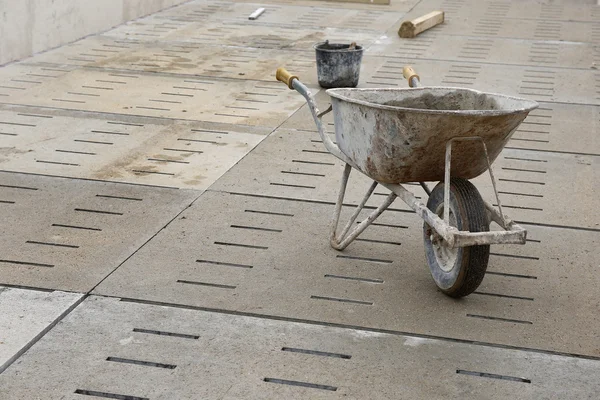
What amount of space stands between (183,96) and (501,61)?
3.45 m

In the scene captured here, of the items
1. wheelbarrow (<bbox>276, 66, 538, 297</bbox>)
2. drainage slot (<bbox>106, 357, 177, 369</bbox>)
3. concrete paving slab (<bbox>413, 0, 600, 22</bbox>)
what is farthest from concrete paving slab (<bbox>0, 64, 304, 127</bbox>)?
concrete paving slab (<bbox>413, 0, 600, 22</bbox>)

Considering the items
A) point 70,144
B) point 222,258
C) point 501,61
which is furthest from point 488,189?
point 501,61

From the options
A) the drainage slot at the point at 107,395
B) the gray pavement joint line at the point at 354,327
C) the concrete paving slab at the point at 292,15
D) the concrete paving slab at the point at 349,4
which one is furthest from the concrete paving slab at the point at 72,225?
the concrete paving slab at the point at 349,4

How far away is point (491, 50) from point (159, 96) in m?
3.96

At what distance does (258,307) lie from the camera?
3.78m

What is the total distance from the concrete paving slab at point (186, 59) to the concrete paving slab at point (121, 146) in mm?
1665

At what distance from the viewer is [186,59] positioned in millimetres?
8656

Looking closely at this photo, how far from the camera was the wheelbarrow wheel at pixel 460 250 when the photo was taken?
3.67 meters

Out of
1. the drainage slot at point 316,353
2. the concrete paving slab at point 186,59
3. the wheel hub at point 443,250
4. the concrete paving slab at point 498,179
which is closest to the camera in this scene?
the drainage slot at point 316,353

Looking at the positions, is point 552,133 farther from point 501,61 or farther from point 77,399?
point 77,399

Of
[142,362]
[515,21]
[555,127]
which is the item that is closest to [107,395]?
[142,362]

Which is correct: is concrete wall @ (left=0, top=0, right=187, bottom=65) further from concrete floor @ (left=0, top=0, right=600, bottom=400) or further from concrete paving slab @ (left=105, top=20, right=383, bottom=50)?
concrete floor @ (left=0, top=0, right=600, bottom=400)

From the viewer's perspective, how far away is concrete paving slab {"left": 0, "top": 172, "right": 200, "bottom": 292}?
160 inches

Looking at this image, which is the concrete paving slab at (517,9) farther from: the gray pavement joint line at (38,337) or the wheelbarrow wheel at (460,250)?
the gray pavement joint line at (38,337)
